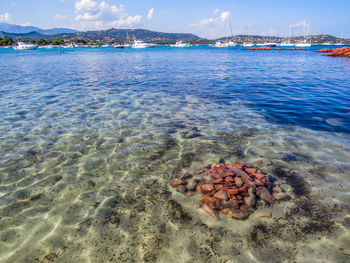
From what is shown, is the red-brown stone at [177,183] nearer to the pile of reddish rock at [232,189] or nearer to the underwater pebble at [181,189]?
the pile of reddish rock at [232,189]

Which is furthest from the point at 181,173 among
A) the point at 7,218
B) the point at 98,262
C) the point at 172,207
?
the point at 7,218

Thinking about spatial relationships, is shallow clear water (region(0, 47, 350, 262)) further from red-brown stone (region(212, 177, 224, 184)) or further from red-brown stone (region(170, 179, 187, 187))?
red-brown stone (region(212, 177, 224, 184))

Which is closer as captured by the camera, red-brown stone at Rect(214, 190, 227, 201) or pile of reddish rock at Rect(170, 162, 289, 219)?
pile of reddish rock at Rect(170, 162, 289, 219)

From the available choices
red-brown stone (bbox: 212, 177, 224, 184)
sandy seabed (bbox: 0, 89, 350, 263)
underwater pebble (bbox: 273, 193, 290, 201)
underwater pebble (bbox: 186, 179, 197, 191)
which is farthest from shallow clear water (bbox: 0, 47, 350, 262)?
red-brown stone (bbox: 212, 177, 224, 184)

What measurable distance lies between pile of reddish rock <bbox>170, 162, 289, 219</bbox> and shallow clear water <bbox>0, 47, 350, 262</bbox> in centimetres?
33

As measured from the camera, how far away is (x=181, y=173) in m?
7.20

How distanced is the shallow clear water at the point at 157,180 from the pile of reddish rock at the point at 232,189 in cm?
33

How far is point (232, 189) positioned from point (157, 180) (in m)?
2.51

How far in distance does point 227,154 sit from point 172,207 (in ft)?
12.5

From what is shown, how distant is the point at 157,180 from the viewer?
22.3 feet

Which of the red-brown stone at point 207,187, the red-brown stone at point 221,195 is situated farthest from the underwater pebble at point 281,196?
the red-brown stone at point 207,187

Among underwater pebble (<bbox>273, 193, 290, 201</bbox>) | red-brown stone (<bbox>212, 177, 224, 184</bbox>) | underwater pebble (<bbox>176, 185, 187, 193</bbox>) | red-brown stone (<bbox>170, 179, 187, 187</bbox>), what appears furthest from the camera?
red-brown stone (<bbox>170, 179, 187, 187</bbox>)

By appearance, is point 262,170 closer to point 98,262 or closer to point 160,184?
point 160,184

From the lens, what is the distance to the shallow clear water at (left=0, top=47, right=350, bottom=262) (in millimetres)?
4461
